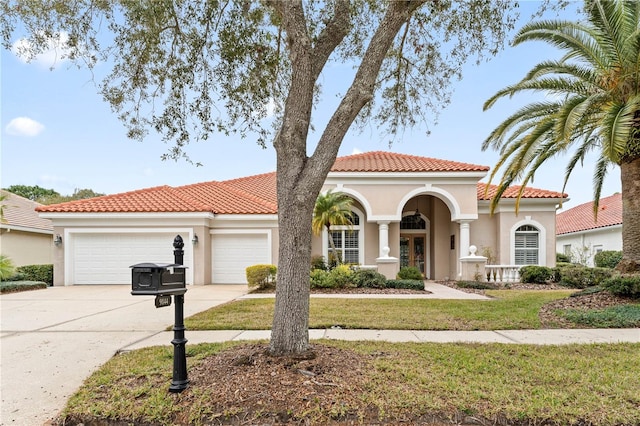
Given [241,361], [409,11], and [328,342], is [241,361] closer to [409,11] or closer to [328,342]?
[328,342]

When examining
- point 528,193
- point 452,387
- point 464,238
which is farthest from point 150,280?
point 528,193

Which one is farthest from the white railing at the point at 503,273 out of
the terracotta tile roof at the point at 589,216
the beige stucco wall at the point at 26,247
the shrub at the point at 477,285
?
the beige stucco wall at the point at 26,247

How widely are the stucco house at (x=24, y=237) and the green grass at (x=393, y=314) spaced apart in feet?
50.3

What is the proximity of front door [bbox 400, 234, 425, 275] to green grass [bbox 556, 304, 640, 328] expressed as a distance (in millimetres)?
10422

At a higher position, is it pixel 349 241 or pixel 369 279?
pixel 349 241

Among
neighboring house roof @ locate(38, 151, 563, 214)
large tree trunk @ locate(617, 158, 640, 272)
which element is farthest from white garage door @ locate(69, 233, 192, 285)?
large tree trunk @ locate(617, 158, 640, 272)

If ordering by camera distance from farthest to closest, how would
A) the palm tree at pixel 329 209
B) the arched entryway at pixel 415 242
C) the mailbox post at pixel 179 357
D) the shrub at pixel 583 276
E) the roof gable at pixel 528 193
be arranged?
the arched entryway at pixel 415 242
the roof gable at pixel 528 193
the palm tree at pixel 329 209
the shrub at pixel 583 276
the mailbox post at pixel 179 357

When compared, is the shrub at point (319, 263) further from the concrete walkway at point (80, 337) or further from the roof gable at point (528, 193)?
the roof gable at point (528, 193)

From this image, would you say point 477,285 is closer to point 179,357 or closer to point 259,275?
point 259,275

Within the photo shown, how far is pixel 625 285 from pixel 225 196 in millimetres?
15127

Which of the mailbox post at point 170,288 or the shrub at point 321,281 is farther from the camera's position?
the shrub at point 321,281

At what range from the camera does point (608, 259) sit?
807 inches

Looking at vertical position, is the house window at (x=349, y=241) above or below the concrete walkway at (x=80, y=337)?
above

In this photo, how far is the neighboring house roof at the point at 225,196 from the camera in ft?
52.0
